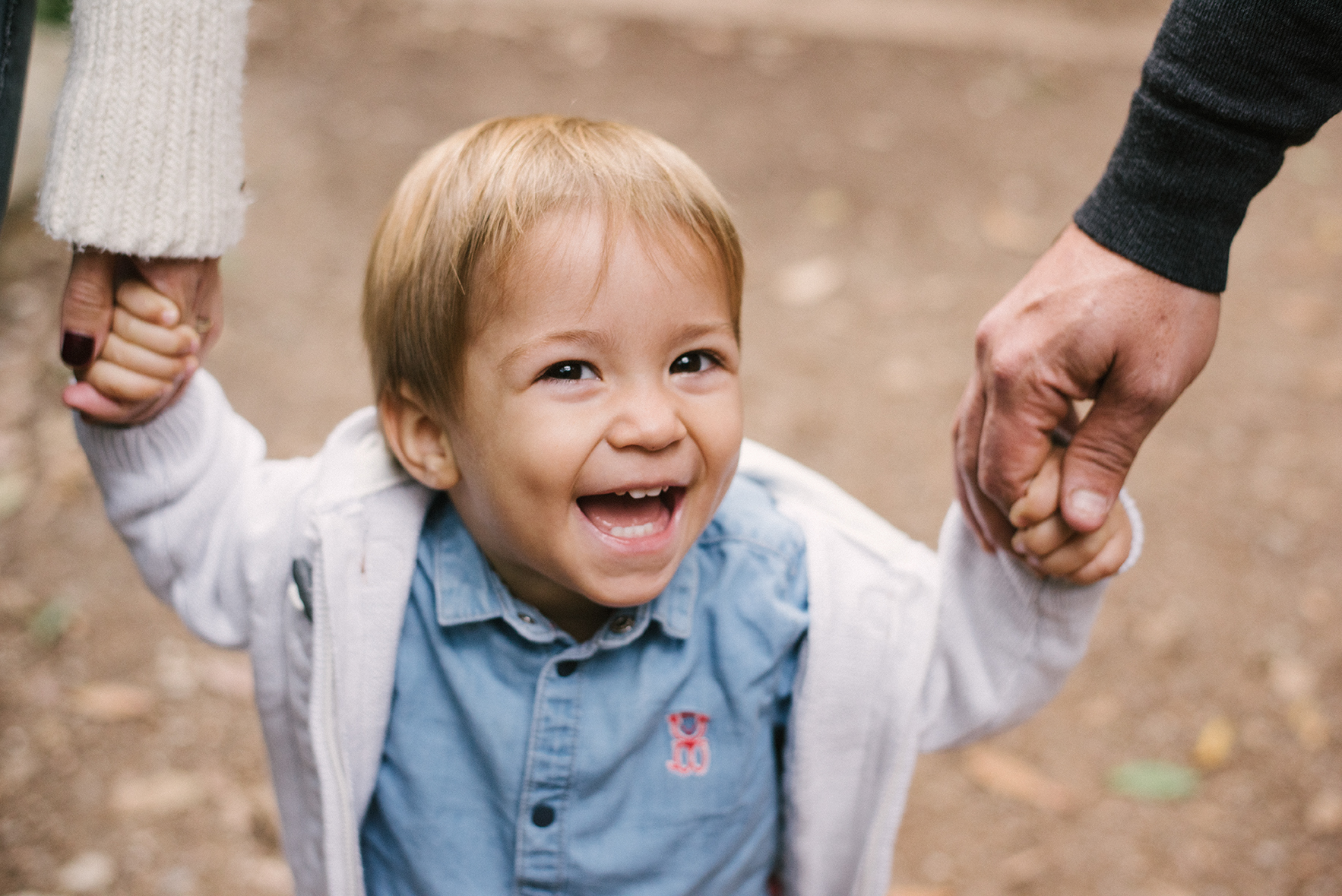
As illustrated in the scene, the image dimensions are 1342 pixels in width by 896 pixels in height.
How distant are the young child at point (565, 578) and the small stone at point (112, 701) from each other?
3.94 feet

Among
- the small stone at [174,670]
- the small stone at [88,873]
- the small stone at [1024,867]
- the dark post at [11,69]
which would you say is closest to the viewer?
the dark post at [11,69]

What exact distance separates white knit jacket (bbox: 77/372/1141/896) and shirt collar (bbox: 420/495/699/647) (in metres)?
0.06

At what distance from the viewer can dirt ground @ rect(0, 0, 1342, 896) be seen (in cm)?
248

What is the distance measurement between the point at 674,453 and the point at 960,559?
1.63ft

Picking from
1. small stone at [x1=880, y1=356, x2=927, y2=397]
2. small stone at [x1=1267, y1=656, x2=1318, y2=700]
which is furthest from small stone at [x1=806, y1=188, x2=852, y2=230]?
small stone at [x1=1267, y1=656, x2=1318, y2=700]

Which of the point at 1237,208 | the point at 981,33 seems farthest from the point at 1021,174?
the point at 1237,208

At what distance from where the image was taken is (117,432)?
152 cm

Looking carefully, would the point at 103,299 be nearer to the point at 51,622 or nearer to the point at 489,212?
the point at 489,212

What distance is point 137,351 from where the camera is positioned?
4.63 feet

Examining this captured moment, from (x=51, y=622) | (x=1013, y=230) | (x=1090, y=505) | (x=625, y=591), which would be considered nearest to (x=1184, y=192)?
(x=1090, y=505)

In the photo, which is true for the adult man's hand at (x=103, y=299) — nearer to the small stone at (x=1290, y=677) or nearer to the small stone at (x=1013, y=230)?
the small stone at (x=1290, y=677)

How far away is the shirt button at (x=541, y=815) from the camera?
1499 millimetres

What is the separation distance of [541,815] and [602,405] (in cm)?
58

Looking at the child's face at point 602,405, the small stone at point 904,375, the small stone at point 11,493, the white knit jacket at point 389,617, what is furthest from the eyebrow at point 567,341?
the small stone at point 904,375
